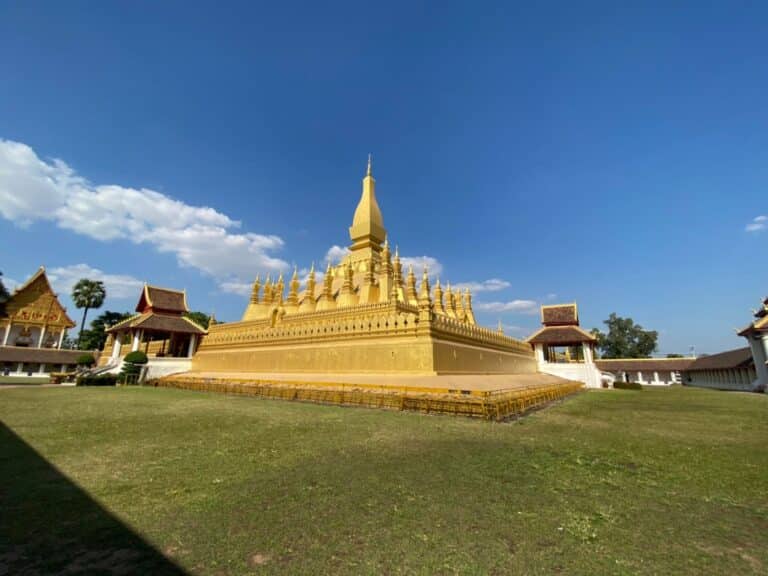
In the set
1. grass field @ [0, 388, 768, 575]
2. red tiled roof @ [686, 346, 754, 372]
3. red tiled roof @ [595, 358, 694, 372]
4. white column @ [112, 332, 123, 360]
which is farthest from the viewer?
red tiled roof @ [595, 358, 694, 372]

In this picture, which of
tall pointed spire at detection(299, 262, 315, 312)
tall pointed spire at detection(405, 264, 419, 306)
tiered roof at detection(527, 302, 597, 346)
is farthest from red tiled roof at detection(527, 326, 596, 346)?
tall pointed spire at detection(299, 262, 315, 312)

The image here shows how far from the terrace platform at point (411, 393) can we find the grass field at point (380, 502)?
2.56 meters

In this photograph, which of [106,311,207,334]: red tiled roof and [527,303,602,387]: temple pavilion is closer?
[106,311,207,334]: red tiled roof

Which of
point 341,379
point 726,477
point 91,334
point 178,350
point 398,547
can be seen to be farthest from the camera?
point 91,334

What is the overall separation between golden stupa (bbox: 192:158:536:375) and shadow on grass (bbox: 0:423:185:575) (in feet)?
39.3

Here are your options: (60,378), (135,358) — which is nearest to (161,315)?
(135,358)

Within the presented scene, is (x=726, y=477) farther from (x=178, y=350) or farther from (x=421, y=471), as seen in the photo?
(x=178, y=350)

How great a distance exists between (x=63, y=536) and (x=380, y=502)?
2.95 meters

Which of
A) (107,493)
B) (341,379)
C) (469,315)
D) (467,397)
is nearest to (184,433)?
(107,493)

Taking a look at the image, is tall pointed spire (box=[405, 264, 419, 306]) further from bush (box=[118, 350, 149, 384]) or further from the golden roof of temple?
bush (box=[118, 350, 149, 384])

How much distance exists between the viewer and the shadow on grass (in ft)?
9.12

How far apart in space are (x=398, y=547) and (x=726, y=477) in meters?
5.12

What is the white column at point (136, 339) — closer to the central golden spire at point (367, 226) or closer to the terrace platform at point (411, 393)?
the terrace platform at point (411, 393)

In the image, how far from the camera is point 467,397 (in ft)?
35.7
